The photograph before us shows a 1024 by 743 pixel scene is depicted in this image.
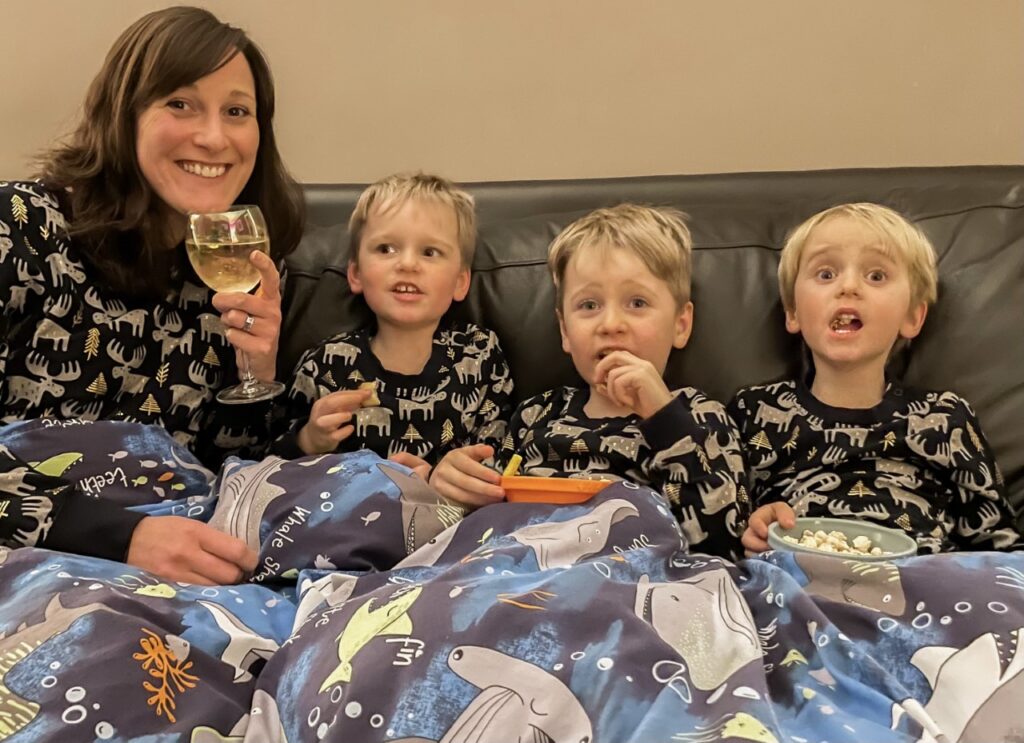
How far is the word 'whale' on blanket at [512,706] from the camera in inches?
35.4

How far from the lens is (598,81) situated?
2.26 metres

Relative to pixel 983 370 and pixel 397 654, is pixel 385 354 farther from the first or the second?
pixel 983 370

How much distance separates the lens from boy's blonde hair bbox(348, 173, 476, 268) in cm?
178

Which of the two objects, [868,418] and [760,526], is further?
[868,418]

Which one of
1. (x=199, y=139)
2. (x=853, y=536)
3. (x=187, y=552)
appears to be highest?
(x=199, y=139)

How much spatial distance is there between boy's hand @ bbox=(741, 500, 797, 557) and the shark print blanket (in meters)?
0.15

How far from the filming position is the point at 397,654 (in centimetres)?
97

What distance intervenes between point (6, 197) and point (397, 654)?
3.50ft

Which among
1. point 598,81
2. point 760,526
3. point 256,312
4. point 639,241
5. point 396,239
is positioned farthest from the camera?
point 598,81

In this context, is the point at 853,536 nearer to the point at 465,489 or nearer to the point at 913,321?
the point at 913,321

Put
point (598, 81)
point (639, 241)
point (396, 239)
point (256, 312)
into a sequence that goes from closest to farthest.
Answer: point (256, 312) → point (639, 241) → point (396, 239) → point (598, 81)

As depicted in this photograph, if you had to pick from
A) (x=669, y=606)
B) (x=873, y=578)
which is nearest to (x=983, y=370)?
(x=873, y=578)

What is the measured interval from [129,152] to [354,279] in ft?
1.48

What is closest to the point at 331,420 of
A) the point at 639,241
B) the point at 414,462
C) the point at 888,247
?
the point at 414,462
